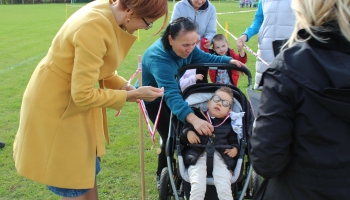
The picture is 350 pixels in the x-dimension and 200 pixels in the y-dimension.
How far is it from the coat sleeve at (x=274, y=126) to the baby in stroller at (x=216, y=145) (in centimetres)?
115

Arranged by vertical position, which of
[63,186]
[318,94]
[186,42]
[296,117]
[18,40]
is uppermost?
[318,94]

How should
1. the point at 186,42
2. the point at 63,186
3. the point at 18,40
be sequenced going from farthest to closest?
the point at 18,40
the point at 186,42
the point at 63,186

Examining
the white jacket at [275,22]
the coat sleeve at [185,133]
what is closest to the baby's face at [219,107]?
the coat sleeve at [185,133]

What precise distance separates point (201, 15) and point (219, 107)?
6.15 ft

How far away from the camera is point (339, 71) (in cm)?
131

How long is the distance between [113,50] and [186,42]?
1.07m

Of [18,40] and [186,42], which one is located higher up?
[186,42]

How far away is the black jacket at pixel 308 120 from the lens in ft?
4.38

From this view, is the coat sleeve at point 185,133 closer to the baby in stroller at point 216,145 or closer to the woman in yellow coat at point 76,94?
the baby in stroller at point 216,145

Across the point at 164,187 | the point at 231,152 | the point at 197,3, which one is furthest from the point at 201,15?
the point at 164,187

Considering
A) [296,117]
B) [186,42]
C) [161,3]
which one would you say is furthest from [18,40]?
[296,117]

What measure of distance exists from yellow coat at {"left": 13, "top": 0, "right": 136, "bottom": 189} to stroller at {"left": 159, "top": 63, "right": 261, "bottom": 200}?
2.37 feet

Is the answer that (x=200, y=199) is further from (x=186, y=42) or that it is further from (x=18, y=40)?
(x=18, y=40)

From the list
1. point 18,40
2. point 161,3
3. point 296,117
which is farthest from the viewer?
point 18,40
